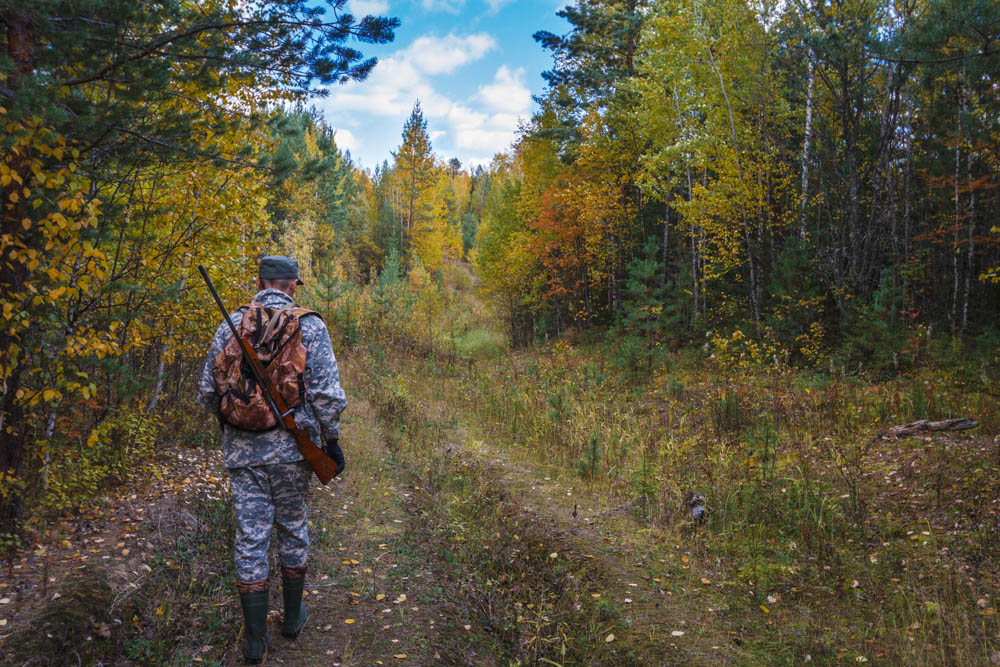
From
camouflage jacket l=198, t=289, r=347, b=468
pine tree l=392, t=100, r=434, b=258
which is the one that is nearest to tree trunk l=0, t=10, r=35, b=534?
camouflage jacket l=198, t=289, r=347, b=468

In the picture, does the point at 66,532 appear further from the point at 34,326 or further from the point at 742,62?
the point at 742,62

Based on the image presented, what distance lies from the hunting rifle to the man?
46 mm

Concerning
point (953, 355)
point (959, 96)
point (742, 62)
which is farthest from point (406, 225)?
point (953, 355)

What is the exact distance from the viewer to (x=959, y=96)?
1330 cm

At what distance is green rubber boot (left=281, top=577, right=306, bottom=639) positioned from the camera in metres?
3.55

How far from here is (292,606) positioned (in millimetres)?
3564

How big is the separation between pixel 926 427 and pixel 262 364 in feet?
25.7

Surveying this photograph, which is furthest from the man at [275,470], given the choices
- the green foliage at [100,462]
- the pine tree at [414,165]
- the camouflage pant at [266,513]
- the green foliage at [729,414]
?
the pine tree at [414,165]

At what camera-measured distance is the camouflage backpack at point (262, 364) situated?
3318 mm

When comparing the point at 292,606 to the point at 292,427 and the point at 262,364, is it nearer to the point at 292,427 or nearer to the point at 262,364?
the point at 292,427

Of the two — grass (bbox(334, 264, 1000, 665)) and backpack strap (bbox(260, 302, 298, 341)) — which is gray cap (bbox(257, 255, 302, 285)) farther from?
grass (bbox(334, 264, 1000, 665))

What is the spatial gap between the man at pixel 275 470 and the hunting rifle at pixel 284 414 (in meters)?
0.05

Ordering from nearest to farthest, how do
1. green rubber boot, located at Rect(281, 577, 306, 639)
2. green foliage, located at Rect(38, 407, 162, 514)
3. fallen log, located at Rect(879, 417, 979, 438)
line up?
green rubber boot, located at Rect(281, 577, 306, 639) < green foliage, located at Rect(38, 407, 162, 514) < fallen log, located at Rect(879, 417, 979, 438)

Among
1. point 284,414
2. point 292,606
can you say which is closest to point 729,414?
point 292,606
